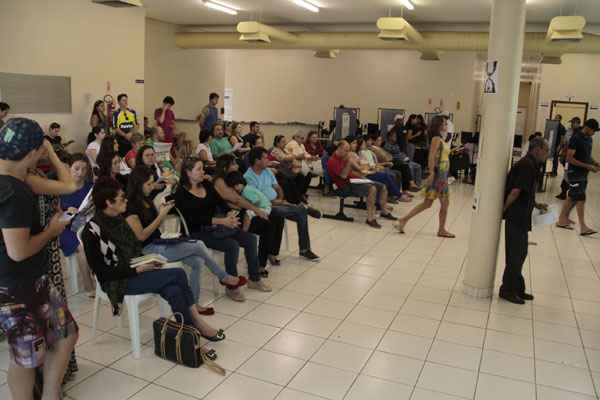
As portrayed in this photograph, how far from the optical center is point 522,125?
18391 mm

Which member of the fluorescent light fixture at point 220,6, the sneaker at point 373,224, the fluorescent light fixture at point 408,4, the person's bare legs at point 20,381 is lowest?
the sneaker at point 373,224

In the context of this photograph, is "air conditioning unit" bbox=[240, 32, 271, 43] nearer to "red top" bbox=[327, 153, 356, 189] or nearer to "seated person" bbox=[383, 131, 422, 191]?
"seated person" bbox=[383, 131, 422, 191]

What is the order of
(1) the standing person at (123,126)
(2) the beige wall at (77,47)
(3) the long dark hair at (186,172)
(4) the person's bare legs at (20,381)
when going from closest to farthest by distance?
(4) the person's bare legs at (20,381) < (3) the long dark hair at (186,172) < (1) the standing person at (123,126) < (2) the beige wall at (77,47)

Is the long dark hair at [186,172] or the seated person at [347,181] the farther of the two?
the seated person at [347,181]

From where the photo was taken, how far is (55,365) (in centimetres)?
254

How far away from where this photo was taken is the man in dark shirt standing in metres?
4.34

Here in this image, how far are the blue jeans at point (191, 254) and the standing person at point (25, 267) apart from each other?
53.1 inches

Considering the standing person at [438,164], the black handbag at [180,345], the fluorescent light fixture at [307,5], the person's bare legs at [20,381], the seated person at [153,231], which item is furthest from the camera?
the fluorescent light fixture at [307,5]

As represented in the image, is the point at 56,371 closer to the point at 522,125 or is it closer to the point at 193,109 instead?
the point at 193,109

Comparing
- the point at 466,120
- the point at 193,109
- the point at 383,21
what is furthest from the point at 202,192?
the point at 466,120

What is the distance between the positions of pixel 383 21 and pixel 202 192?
634 cm

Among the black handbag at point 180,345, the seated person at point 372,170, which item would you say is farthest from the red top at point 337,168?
the black handbag at point 180,345

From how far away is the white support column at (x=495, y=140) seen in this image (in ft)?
14.1

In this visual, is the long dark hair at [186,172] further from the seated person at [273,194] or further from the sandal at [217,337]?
the sandal at [217,337]
